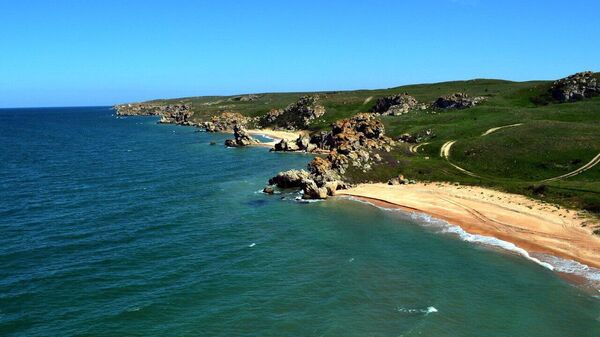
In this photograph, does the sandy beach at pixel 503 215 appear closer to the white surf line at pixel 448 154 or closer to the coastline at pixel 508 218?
the coastline at pixel 508 218

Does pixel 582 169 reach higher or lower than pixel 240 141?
lower

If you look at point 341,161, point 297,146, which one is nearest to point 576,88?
point 297,146

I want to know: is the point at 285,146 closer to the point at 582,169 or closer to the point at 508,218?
the point at 582,169

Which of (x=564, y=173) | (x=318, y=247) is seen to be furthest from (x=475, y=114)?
(x=318, y=247)

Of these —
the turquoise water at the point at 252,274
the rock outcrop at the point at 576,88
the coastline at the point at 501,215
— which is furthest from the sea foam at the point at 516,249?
the rock outcrop at the point at 576,88

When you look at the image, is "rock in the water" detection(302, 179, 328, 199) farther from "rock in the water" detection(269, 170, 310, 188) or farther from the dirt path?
the dirt path

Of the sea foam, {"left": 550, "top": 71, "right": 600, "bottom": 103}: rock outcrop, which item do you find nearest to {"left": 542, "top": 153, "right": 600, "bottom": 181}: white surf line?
the sea foam
